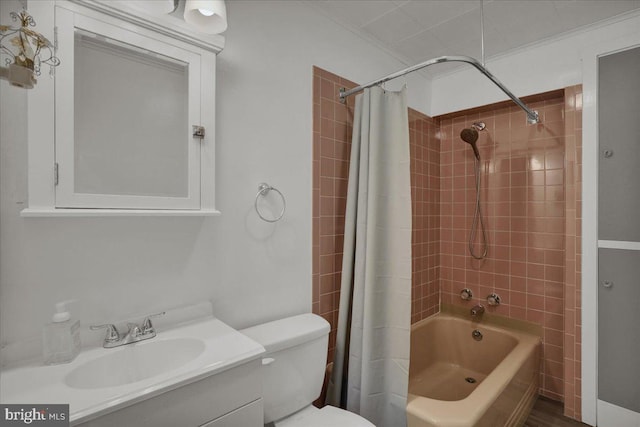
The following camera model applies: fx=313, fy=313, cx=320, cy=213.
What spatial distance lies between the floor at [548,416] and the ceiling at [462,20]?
253 cm

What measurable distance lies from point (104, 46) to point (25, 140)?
15.9 inches

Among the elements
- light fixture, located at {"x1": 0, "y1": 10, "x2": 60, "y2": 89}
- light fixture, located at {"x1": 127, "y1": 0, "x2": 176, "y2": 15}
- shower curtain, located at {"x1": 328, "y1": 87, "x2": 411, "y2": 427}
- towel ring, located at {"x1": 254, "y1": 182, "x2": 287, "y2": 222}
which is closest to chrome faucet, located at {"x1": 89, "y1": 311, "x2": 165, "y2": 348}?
towel ring, located at {"x1": 254, "y1": 182, "x2": 287, "y2": 222}

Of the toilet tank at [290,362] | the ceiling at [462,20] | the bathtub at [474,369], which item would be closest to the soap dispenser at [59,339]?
the toilet tank at [290,362]

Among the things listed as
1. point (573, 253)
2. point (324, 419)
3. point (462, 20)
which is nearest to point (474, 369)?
point (573, 253)

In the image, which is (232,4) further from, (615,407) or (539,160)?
(615,407)

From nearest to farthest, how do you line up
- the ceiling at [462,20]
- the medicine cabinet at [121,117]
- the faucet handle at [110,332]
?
the medicine cabinet at [121,117] < the faucet handle at [110,332] < the ceiling at [462,20]

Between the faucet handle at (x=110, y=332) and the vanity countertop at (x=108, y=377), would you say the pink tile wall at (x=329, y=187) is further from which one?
the faucet handle at (x=110, y=332)

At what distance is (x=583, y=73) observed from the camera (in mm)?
1943

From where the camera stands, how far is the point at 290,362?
4.61 feet

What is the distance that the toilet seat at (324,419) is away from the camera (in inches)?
53.1

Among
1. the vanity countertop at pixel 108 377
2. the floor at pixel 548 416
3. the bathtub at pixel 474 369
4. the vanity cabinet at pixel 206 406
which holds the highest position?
the vanity countertop at pixel 108 377

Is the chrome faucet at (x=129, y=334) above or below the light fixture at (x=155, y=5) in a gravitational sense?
below

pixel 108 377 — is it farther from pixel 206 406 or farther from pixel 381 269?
pixel 381 269

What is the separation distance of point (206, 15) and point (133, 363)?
4.31 ft
